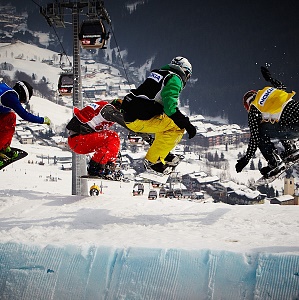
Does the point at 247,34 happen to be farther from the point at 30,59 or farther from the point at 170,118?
the point at 170,118

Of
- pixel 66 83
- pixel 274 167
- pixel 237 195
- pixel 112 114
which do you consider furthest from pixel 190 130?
pixel 237 195

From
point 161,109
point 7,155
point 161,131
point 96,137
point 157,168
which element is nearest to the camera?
point 161,109

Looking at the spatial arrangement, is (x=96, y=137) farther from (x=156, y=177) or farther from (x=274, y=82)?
(x=274, y=82)

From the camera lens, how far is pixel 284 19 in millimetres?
87250

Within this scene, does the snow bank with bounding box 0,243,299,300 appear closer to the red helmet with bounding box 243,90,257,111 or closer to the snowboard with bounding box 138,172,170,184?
the snowboard with bounding box 138,172,170,184

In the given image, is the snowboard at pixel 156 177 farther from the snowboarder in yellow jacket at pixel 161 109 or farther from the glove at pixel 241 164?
the glove at pixel 241 164

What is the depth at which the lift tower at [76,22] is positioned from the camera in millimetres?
6637

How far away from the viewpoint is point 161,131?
13.5ft

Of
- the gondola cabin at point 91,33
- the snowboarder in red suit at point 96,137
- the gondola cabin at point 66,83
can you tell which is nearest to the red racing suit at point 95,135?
the snowboarder in red suit at point 96,137

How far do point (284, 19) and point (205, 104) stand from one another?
95.8 feet

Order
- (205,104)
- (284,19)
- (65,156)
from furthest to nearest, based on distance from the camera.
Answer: (284,19) → (205,104) → (65,156)

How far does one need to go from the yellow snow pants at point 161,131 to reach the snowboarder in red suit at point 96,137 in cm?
71

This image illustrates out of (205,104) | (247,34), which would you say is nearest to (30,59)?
(205,104)

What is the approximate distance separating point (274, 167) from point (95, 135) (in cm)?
221
